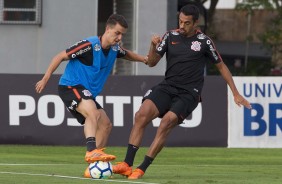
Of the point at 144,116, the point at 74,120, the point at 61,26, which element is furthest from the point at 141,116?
the point at 61,26

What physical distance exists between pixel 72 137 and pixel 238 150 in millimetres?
3168

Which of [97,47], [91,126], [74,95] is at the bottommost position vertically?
[91,126]

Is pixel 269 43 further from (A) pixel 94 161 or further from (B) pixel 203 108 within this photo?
(A) pixel 94 161

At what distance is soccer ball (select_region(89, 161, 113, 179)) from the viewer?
47.9 feet

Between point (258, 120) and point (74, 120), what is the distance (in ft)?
11.9

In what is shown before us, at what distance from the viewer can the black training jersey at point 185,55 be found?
50.1ft

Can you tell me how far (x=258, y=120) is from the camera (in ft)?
81.5

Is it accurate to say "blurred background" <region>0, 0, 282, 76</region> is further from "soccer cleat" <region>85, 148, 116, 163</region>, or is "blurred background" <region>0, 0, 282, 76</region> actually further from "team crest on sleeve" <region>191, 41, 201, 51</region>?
"soccer cleat" <region>85, 148, 116, 163</region>

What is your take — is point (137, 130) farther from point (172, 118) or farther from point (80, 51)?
point (80, 51)

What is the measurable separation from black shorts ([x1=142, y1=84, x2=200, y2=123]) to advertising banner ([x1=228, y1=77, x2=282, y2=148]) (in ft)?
31.4

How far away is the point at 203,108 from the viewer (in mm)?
24734


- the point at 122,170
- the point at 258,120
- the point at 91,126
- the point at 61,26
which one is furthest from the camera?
the point at 61,26

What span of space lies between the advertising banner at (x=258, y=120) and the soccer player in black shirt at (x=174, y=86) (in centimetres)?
948

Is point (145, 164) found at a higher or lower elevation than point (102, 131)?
lower
